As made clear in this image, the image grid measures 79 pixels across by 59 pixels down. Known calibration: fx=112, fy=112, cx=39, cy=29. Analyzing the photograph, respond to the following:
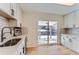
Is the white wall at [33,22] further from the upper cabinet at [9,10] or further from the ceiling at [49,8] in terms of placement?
the upper cabinet at [9,10]

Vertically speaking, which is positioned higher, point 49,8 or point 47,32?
point 49,8

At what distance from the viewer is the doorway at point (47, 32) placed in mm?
1638

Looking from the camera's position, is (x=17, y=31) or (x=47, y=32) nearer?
(x=47, y=32)

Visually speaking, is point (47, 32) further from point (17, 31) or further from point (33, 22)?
point (17, 31)

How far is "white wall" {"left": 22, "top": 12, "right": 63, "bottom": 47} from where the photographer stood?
5.18 ft

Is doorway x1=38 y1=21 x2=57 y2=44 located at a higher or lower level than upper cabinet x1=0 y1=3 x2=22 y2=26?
lower

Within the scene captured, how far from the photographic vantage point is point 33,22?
5.41ft

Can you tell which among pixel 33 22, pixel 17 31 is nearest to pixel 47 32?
pixel 33 22

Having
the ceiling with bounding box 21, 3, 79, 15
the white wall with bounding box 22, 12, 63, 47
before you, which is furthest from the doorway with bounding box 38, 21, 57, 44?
the ceiling with bounding box 21, 3, 79, 15

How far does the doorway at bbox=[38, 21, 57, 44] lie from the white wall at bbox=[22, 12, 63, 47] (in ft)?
0.20

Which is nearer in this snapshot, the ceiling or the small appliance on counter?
the ceiling

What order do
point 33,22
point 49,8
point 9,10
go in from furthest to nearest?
point 9,10 < point 33,22 < point 49,8

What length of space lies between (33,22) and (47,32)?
252mm

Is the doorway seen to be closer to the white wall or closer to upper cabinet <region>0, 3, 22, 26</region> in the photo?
the white wall
